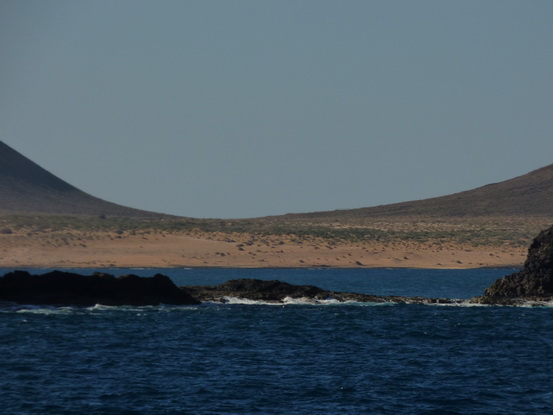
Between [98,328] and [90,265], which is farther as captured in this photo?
[90,265]

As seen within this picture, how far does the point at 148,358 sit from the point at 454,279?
74.6m

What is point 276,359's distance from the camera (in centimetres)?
4509

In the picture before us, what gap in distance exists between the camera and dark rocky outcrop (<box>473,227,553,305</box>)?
68125mm

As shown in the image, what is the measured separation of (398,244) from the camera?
16250 cm

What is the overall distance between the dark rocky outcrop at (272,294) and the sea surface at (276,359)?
2417 mm

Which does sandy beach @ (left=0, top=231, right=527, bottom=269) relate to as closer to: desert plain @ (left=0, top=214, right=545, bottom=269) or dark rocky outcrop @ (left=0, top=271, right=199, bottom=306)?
desert plain @ (left=0, top=214, right=545, bottom=269)

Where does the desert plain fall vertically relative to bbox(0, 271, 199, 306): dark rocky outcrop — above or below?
above

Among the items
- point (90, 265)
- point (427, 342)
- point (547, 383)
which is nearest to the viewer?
point (547, 383)

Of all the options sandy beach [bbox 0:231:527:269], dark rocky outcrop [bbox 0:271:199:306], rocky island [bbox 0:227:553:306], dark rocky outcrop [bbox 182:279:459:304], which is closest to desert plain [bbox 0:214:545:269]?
sandy beach [bbox 0:231:527:269]

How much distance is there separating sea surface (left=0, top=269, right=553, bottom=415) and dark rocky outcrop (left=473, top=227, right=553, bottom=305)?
2518 millimetres

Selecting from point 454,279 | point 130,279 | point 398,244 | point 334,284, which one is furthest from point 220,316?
point 398,244

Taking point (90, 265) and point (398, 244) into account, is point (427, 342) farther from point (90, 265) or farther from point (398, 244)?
point (398, 244)

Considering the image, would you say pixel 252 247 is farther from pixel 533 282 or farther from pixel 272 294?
pixel 533 282

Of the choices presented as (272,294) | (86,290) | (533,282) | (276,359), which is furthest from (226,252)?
(276,359)
